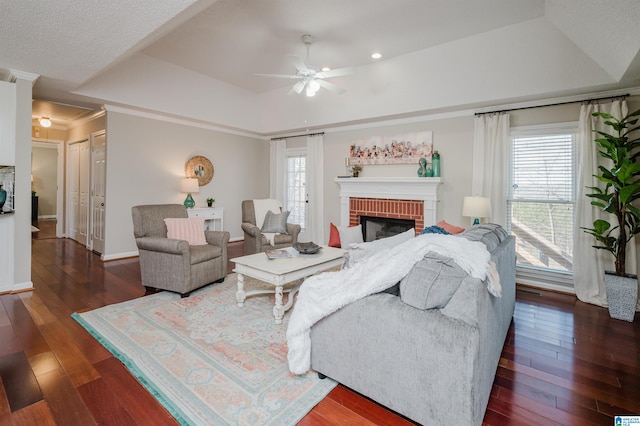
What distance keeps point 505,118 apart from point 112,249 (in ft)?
20.5

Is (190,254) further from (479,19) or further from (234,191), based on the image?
(479,19)

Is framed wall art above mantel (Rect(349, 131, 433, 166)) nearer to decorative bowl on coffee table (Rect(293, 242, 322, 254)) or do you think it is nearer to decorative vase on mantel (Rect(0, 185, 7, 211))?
decorative bowl on coffee table (Rect(293, 242, 322, 254))

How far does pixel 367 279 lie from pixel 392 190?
138 inches

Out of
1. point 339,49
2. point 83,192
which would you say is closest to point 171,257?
point 339,49

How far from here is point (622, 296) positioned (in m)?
3.01

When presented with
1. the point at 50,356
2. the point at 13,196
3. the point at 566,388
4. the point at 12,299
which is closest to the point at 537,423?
the point at 566,388

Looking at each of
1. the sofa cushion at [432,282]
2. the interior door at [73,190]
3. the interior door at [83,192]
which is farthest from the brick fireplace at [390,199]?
the interior door at [73,190]

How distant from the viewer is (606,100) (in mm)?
3467

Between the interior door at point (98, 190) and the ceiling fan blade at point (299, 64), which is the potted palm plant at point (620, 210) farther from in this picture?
the interior door at point (98, 190)

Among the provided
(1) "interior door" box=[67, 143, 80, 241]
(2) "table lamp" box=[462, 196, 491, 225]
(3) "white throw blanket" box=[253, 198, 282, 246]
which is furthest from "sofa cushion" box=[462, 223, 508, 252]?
(1) "interior door" box=[67, 143, 80, 241]

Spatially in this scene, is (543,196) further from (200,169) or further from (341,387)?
(200,169)

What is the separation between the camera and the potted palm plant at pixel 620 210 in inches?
117

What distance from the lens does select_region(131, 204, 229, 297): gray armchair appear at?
3262 mm

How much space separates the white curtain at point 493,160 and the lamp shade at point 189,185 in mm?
4677
